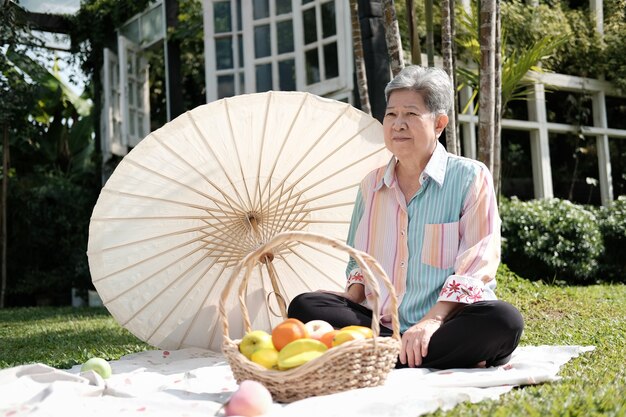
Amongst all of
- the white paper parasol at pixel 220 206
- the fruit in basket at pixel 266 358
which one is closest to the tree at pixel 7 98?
the white paper parasol at pixel 220 206

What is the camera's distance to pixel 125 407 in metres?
2.43

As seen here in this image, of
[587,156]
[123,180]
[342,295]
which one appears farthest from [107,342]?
[587,156]

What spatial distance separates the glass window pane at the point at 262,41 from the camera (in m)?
9.07

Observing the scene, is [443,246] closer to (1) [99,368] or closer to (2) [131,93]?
(1) [99,368]

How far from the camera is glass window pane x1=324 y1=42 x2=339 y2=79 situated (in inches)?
325

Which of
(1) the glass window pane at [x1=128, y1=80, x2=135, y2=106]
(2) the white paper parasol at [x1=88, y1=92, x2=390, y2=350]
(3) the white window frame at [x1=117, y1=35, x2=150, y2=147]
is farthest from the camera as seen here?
(1) the glass window pane at [x1=128, y1=80, x2=135, y2=106]

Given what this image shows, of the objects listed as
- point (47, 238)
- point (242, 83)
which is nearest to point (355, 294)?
point (242, 83)

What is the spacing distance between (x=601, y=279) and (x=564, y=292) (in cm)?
252

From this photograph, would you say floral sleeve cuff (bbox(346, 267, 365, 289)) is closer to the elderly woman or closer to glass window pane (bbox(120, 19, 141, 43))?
the elderly woman

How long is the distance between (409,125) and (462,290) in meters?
0.71

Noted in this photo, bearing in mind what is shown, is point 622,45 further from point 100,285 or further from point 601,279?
point 100,285

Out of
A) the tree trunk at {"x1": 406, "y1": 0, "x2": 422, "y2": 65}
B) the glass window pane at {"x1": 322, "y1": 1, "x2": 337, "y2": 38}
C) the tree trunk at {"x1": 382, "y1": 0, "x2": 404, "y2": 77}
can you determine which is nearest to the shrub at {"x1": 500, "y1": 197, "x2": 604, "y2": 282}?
the glass window pane at {"x1": 322, "y1": 1, "x2": 337, "y2": 38}

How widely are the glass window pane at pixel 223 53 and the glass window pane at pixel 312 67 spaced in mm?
1217

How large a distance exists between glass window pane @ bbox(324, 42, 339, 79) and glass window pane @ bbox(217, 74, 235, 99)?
150 cm
